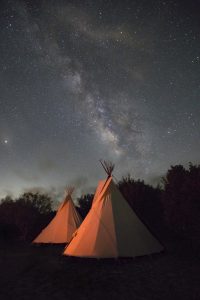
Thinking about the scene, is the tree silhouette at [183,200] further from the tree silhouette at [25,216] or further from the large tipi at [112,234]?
the tree silhouette at [25,216]

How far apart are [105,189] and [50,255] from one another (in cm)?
390

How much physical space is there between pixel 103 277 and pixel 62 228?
8.81 m

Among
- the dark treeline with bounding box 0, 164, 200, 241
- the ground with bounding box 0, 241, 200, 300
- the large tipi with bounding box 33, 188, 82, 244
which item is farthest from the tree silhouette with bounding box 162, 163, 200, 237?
the large tipi with bounding box 33, 188, 82, 244

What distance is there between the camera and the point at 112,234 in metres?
10.7

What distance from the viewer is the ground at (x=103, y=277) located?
6.48 m

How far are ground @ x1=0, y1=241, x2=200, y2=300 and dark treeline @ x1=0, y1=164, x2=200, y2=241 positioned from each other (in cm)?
311

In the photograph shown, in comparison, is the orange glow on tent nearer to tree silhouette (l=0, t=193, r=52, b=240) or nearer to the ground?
the ground

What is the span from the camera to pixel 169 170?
18.1 metres

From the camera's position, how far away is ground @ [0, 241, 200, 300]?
6477 millimetres

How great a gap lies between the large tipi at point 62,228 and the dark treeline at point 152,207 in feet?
12.1

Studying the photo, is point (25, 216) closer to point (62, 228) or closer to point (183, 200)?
point (62, 228)

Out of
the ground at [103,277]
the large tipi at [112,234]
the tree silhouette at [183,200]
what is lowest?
the ground at [103,277]

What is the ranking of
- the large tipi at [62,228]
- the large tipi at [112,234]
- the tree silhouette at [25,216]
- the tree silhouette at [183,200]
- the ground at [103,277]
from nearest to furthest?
the ground at [103,277]
the large tipi at [112,234]
the tree silhouette at [183,200]
the large tipi at [62,228]
the tree silhouette at [25,216]

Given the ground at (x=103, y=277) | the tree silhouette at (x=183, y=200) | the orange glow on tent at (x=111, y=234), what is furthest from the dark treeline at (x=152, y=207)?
the ground at (x=103, y=277)
